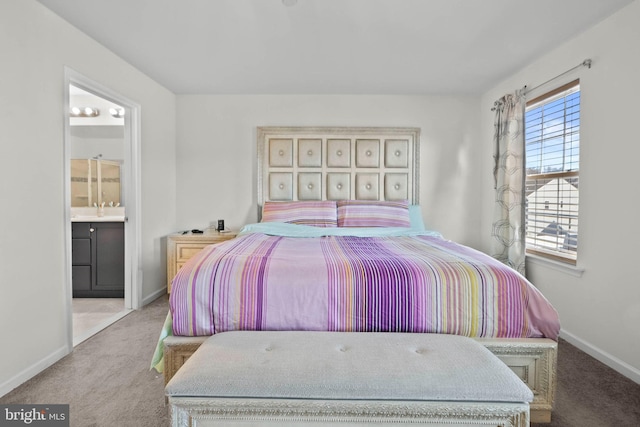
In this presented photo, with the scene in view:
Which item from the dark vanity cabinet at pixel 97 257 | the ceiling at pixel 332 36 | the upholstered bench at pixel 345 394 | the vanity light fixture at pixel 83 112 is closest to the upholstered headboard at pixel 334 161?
the ceiling at pixel 332 36

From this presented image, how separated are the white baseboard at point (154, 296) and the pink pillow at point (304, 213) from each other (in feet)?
4.55

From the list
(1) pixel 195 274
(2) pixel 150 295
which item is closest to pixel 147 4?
(1) pixel 195 274

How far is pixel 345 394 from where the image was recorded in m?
1.19

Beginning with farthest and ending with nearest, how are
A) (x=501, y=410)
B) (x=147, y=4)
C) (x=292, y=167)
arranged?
(x=292, y=167), (x=147, y=4), (x=501, y=410)

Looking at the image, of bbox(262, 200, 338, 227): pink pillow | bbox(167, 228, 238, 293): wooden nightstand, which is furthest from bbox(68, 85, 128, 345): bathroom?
bbox(262, 200, 338, 227): pink pillow

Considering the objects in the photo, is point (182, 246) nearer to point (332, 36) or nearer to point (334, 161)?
point (334, 161)

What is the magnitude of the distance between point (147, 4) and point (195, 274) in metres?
1.73

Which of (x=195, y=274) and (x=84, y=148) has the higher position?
(x=84, y=148)

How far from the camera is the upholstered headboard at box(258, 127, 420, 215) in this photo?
3969mm

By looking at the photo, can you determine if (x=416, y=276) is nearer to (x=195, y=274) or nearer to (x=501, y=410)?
(x=501, y=410)

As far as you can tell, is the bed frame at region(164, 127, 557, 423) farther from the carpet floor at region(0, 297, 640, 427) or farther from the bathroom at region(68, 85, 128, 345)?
the carpet floor at region(0, 297, 640, 427)

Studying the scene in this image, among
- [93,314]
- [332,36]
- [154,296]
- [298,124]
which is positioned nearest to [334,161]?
[298,124]

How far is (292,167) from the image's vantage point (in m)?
3.99

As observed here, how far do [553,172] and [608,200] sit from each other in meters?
0.63
